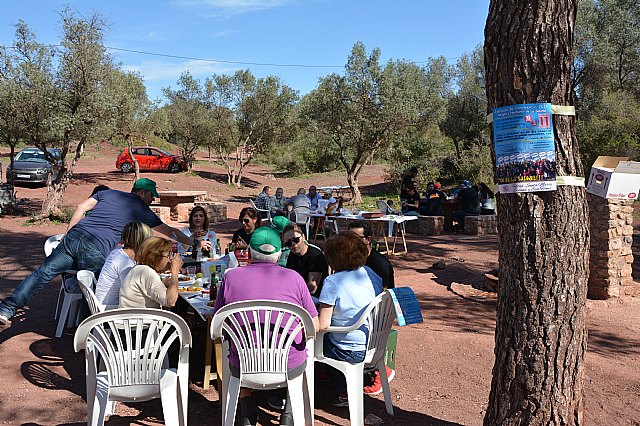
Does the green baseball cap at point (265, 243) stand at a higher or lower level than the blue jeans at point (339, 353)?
higher

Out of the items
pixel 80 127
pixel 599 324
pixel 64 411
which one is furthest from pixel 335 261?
pixel 80 127

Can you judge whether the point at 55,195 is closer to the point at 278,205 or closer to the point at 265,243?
the point at 278,205

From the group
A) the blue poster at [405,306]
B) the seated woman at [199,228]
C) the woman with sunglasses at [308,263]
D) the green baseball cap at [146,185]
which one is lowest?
the blue poster at [405,306]

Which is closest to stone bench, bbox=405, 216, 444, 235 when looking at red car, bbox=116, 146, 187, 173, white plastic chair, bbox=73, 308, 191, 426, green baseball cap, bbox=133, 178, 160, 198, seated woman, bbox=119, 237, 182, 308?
green baseball cap, bbox=133, 178, 160, 198

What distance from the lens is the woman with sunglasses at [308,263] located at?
15.0 ft

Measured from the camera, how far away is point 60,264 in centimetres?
514

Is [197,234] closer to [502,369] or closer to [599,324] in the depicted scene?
[502,369]

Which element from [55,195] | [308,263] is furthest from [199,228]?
[55,195]

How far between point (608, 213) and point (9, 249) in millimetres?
10202

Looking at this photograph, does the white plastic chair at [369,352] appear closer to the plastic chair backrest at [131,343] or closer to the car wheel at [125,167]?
the plastic chair backrest at [131,343]

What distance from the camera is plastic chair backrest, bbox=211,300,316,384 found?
10.3 ft

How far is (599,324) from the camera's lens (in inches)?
253

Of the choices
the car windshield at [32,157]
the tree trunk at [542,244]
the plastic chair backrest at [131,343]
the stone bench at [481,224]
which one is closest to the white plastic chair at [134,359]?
the plastic chair backrest at [131,343]

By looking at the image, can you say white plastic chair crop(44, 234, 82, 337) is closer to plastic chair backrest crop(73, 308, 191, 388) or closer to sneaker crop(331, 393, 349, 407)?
plastic chair backrest crop(73, 308, 191, 388)
